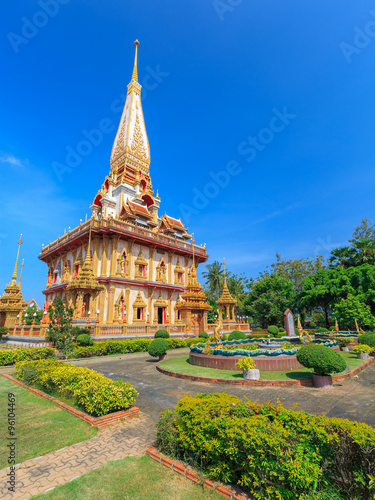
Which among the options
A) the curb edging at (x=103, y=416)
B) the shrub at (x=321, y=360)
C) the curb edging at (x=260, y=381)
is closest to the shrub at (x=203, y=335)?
the curb edging at (x=260, y=381)

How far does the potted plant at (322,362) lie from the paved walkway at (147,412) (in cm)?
36

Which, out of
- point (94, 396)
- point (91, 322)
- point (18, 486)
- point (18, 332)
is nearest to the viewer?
point (18, 486)

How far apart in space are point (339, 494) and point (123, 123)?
4201 centimetres

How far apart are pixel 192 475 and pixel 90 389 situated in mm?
3368

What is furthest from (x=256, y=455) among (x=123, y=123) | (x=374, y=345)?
(x=123, y=123)

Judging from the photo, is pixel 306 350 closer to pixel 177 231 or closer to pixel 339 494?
pixel 339 494

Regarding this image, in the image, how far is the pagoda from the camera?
24.4m

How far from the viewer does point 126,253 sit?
27.3 metres

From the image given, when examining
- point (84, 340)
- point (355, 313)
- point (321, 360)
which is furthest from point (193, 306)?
point (321, 360)

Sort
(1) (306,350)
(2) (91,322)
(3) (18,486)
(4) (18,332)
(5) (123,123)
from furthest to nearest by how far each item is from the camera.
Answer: (5) (123,123) < (4) (18,332) < (2) (91,322) < (1) (306,350) < (3) (18,486)

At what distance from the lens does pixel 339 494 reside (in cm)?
285

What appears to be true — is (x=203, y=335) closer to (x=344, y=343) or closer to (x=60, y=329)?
(x=344, y=343)

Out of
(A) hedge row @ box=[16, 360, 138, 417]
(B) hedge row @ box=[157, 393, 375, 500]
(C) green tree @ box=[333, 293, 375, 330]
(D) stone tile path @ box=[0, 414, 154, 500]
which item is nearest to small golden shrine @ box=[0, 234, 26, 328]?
(A) hedge row @ box=[16, 360, 138, 417]

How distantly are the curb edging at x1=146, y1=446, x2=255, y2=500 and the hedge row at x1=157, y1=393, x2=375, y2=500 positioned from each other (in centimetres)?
10
